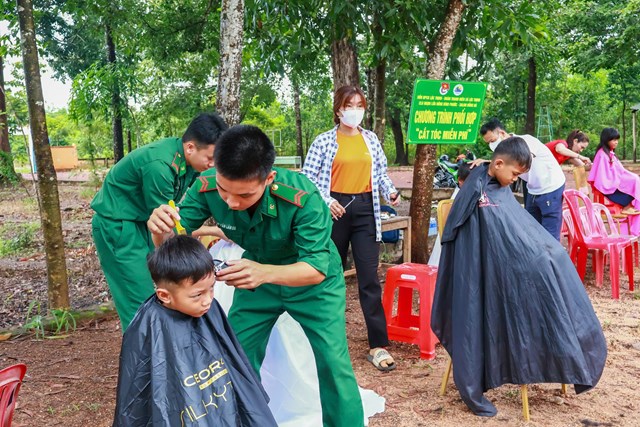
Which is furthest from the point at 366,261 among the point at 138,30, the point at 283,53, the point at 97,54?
the point at 97,54

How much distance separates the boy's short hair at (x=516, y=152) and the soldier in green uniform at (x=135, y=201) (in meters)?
1.48

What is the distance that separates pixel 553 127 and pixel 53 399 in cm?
2500

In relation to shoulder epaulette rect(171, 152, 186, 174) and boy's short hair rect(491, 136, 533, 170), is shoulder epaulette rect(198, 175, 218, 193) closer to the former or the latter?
shoulder epaulette rect(171, 152, 186, 174)

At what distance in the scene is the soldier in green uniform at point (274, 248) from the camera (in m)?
2.23

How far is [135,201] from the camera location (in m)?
3.31

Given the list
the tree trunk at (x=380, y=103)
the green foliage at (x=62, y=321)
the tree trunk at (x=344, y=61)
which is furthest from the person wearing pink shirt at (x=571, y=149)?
the green foliage at (x=62, y=321)

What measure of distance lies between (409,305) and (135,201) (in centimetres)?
220

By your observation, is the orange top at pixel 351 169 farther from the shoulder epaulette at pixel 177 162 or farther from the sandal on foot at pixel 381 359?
the shoulder epaulette at pixel 177 162

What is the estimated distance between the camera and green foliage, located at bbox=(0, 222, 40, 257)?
26.6 ft

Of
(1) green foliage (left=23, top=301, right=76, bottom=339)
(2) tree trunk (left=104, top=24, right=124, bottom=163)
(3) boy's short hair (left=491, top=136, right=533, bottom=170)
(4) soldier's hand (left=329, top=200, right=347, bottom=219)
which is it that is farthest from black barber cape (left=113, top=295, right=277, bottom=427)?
(2) tree trunk (left=104, top=24, right=124, bottom=163)

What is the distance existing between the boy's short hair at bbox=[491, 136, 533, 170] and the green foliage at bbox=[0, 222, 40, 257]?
267 inches

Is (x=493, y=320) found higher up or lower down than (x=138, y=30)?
lower down

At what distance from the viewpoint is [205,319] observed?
2191mm

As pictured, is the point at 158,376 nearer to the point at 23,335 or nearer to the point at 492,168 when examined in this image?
the point at 492,168
